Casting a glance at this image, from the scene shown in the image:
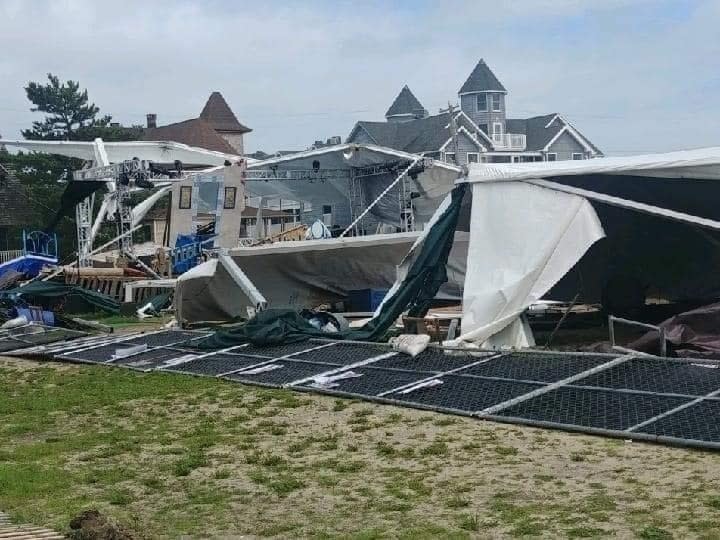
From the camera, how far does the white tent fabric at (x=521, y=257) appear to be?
471 inches

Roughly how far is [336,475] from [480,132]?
4455 centimetres

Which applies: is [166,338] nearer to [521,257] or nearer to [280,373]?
[280,373]

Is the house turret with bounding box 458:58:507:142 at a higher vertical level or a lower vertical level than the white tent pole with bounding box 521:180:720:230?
higher

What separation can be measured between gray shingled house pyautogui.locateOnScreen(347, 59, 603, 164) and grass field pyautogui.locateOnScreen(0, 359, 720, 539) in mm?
33454

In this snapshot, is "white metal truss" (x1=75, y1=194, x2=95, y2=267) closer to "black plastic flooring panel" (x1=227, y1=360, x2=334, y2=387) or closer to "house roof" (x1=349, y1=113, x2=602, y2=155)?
"black plastic flooring panel" (x1=227, y1=360, x2=334, y2=387)

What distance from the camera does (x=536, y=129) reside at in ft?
183

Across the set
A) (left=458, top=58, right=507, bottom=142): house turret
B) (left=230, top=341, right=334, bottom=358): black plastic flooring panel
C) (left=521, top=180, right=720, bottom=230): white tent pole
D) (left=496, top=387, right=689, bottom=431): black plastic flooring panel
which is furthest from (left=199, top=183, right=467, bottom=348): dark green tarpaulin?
(left=458, top=58, right=507, bottom=142): house turret

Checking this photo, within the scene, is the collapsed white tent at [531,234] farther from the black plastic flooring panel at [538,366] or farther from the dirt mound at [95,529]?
the dirt mound at [95,529]

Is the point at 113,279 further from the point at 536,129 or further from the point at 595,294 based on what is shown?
the point at 536,129

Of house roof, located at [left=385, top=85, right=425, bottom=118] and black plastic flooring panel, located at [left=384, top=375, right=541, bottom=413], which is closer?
black plastic flooring panel, located at [left=384, top=375, right=541, bottom=413]

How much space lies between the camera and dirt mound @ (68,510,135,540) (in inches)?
201

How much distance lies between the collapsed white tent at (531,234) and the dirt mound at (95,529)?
7.01 metres

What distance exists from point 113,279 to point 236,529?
1913 centimetres

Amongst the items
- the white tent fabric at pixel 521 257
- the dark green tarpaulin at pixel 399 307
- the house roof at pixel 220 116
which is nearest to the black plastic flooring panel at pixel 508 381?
the dark green tarpaulin at pixel 399 307
